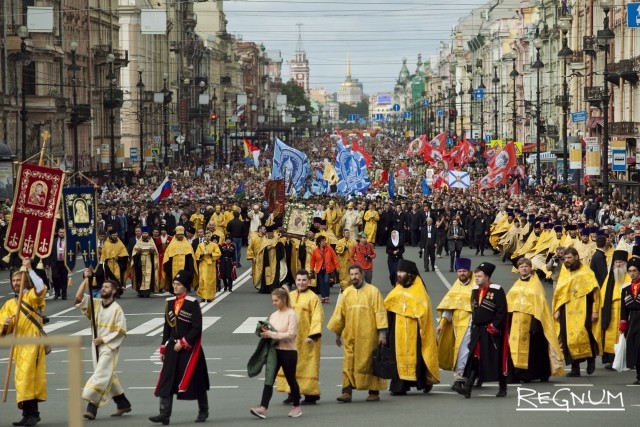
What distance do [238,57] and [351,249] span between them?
526 ft

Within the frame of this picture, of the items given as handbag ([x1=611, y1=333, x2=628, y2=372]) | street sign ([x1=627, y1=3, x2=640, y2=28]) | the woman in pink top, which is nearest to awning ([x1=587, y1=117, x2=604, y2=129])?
street sign ([x1=627, y1=3, x2=640, y2=28])

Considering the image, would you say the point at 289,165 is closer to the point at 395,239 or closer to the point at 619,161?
the point at 619,161

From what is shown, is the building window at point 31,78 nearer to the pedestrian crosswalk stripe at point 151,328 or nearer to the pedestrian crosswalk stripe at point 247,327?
the pedestrian crosswalk stripe at point 151,328

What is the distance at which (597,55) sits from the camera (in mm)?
71312

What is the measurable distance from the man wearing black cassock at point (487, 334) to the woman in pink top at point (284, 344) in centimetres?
202

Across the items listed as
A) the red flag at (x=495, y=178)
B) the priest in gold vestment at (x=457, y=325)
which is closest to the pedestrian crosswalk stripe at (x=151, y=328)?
the priest in gold vestment at (x=457, y=325)

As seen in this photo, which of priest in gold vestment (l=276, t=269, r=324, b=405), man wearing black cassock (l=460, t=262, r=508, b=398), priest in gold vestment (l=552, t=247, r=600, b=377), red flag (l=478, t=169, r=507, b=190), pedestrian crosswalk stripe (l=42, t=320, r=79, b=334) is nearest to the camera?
priest in gold vestment (l=276, t=269, r=324, b=405)

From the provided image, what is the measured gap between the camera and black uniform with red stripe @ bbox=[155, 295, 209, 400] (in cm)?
1373

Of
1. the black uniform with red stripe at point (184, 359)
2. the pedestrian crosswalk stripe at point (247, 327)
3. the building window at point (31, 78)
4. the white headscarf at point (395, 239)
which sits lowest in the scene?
the pedestrian crosswalk stripe at point (247, 327)

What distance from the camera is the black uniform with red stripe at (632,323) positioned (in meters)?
16.5

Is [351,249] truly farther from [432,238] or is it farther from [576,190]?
[576,190]

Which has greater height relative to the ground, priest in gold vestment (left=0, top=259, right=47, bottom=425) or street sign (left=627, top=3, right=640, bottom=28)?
street sign (left=627, top=3, right=640, bottom=28)

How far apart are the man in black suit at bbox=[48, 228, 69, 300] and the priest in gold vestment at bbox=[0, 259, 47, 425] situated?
15957 millimetres

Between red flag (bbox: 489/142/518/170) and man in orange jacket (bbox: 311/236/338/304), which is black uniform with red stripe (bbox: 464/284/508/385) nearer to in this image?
man in orange jacket (bbox: 311/236/338/304)
